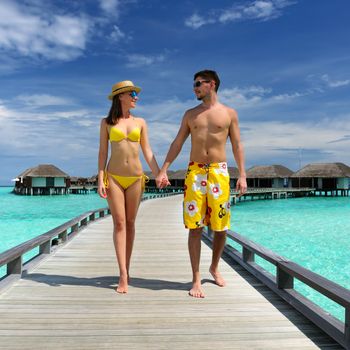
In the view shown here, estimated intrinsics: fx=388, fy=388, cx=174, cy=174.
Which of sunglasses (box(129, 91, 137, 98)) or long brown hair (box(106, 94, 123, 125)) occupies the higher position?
sunglasses (box(129, 91, 137, 98))

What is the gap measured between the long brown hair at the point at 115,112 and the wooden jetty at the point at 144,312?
1664mm

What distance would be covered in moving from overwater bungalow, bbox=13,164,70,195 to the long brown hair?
58265mm

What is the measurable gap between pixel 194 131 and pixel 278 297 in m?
1.75

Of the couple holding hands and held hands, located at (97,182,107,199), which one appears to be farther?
held hands, located at (97,182,107,199)

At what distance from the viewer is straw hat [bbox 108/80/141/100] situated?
12.4 ft

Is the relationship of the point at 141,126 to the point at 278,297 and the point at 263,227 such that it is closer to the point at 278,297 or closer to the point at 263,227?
the point at 278,297

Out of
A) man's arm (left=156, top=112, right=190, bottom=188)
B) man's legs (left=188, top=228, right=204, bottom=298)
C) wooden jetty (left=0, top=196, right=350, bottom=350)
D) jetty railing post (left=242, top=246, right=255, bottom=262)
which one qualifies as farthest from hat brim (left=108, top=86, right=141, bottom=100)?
jetty railing post (left=242, top=246, right=255, bottom=262)

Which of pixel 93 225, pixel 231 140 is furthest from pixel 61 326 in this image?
pixel 93 225

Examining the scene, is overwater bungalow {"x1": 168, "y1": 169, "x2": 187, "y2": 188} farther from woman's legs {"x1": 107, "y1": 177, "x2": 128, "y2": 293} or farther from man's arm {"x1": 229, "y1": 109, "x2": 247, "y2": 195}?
woman's legs {"x1": 107, "y1": 177, "x2": 128, "y2": 293}

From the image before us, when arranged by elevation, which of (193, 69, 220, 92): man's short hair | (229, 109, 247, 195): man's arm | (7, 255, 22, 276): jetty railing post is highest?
(193, 69, 220, 92): man's short hair

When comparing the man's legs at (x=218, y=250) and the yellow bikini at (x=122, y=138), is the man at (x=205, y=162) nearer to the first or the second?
the man's legs at (x=218, y=250)

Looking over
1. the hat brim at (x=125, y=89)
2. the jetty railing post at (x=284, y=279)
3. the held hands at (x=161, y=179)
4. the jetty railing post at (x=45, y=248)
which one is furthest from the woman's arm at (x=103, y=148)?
the jetty railing post at (x=45, y=248)

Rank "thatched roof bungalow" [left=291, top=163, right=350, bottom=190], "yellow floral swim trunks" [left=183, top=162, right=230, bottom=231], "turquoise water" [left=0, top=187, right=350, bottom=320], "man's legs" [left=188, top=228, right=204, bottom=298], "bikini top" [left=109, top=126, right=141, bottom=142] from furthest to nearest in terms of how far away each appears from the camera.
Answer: "thatched roof bungalow" [left=291, top=163, right=350, bottom=190] → "turquoise water" [left=0, top=187, right=350, bottom=320] → "bikini top" [left=109, top=126, right=141, bottom=142] → "man's legs" [left=188, top=228, right=204, bottom=298] → "yellow floral swim trunks" [left=183, top=162, right=230, bottom=231]

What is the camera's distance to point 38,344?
8.18 ft
